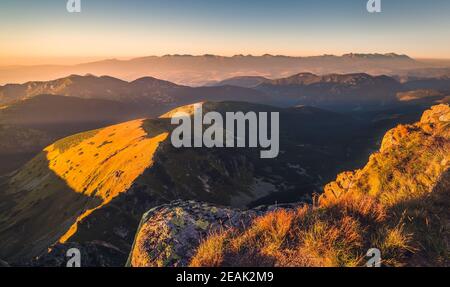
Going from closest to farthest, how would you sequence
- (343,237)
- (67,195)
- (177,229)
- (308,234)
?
1. (343,237)
2. (308,234)
3. (177,229)
4. (67,195)

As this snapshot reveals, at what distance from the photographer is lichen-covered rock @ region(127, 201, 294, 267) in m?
10.2

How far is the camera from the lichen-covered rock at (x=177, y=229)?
1019 cm

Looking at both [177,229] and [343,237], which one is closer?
[343,237]

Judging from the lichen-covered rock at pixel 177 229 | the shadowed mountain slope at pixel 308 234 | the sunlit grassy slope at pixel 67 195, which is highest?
the shadowed mountain slope at pixel 308 234

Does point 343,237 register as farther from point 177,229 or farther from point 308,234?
point 177,229

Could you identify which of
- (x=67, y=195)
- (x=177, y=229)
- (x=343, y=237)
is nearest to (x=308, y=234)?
(x=343, y=237)

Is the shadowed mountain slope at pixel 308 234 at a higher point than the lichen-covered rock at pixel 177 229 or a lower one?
higher

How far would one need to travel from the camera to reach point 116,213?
11525cm

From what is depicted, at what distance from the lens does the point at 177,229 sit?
11.1 meters

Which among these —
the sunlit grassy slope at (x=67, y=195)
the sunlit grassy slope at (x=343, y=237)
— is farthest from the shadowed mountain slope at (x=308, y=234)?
the sunlit grassy slope at (x=67, y=195)

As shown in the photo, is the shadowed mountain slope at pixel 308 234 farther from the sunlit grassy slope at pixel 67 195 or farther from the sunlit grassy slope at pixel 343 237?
the sunlit grassy slope at pixel 67 195
